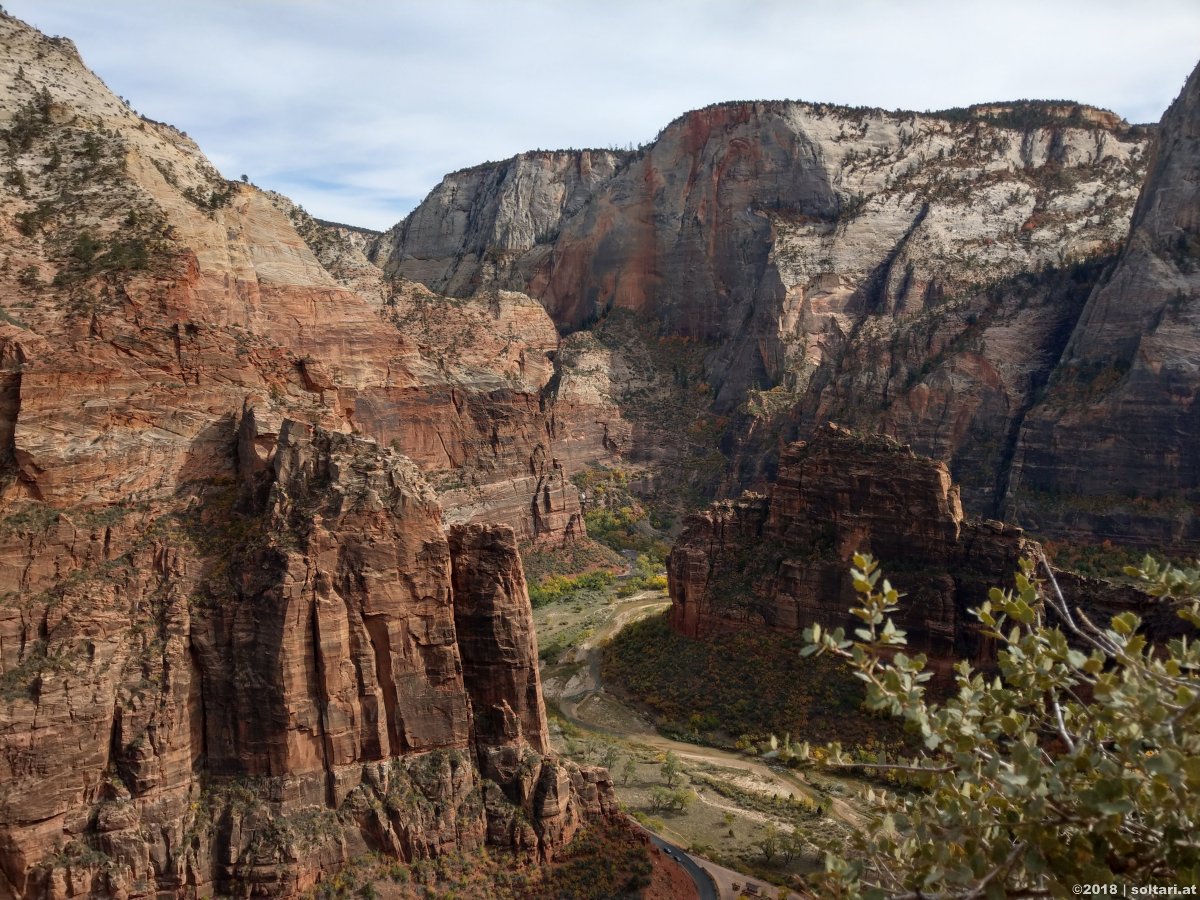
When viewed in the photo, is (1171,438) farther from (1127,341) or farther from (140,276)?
(140,276)

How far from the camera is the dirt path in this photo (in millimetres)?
52219

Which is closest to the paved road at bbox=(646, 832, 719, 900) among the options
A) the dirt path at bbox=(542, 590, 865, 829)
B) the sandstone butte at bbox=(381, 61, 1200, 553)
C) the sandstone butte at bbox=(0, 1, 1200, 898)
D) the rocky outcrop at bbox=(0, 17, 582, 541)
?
the sandstone butte at bbox=(0, 1, 1200, 898)

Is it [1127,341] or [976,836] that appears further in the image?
[1127,341]

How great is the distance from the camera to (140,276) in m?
42.1

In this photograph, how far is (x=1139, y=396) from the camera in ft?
261

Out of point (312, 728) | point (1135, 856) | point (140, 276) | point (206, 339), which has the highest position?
point (140, 276)

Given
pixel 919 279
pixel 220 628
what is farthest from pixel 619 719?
pixel 919 279

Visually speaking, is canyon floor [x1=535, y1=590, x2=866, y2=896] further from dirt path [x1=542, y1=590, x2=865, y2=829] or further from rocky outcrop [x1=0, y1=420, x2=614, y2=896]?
rocky outcrop [x1=0, y1=420, x2=614, y2=896]

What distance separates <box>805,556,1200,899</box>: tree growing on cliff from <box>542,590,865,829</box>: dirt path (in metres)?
37.9

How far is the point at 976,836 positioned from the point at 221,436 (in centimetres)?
3208

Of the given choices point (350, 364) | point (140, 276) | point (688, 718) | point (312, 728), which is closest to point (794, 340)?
point (350, 364)

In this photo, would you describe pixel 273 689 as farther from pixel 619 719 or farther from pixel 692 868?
pixel 619 719

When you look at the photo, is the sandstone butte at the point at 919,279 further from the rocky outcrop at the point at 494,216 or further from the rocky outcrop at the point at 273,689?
the rocky outcrop at the point at 273,689

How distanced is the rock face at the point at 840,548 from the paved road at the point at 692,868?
17977 mm
